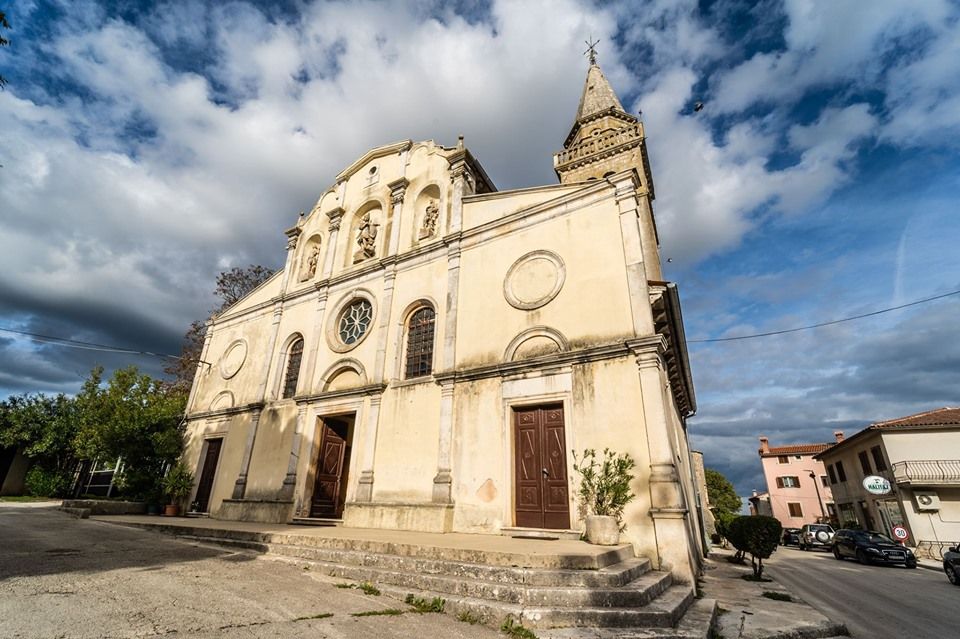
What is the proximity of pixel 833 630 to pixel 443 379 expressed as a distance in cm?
754

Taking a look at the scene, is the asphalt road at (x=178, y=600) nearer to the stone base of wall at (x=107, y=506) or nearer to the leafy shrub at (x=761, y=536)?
the leafy shrub at (x=761, y=536)

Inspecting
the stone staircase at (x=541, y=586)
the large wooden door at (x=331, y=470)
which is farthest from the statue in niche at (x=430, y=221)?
the stone staircase at (x=541, y=586)

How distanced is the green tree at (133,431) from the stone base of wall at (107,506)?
21.6 inches

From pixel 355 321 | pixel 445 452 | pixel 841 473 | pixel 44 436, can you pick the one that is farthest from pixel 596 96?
pixel 44 436

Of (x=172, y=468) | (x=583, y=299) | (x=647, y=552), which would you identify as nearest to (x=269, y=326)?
(x=172, y=468)

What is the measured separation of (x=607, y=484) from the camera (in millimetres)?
7004

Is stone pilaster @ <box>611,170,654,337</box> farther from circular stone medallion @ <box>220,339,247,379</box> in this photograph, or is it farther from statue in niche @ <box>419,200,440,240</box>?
circular stone medallion @ <box>220,339,247,379</box>

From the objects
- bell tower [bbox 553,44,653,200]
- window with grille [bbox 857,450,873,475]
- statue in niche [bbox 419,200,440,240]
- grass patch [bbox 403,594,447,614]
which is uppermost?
bell tower [bbox 553,44,653,200]

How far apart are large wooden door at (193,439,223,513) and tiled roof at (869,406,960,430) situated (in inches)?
1223

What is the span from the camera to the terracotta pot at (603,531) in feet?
21.2

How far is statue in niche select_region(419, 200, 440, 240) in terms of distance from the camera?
1275cm

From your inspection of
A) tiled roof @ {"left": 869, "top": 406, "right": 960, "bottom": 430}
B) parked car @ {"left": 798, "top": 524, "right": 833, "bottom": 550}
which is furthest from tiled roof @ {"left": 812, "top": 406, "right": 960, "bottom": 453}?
parked car @ {"left": 798, "top": 524, "right": 833, "bottom": 550}

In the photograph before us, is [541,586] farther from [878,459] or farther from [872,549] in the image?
[878,459]

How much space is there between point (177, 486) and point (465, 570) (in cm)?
1368
